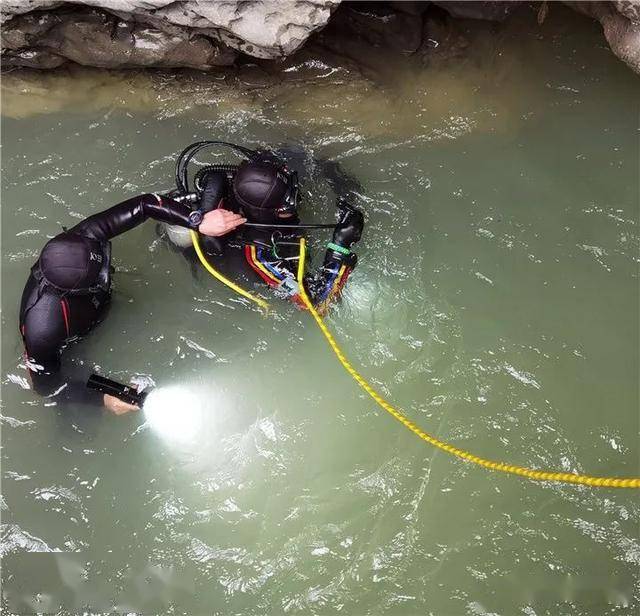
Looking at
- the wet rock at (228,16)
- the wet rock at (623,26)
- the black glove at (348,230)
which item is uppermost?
the wet rock at (623,26)

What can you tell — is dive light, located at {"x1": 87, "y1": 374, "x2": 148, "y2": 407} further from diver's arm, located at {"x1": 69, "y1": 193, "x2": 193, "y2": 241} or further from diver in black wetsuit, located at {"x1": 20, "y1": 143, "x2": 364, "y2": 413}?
diver's arm, located at {"x1": 69, "y1": 193, "x2": 193, "y2": 241}

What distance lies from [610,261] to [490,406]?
1.46m

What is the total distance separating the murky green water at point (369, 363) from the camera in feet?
10.8

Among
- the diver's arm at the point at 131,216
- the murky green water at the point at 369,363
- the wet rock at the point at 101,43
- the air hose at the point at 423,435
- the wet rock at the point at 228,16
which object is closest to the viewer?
the air hose at the point at 423,435

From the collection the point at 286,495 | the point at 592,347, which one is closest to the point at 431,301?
the point at 592,347

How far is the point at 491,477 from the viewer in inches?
137

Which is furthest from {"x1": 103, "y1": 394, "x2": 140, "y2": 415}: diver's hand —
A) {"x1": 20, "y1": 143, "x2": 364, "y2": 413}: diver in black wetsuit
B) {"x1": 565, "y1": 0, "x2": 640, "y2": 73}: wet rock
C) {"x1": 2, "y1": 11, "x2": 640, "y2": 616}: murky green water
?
{"x1": 565, "y1": 0, "x2": 640, "y2": 73}: wet rock

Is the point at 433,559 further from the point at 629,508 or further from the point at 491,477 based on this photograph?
the point at 629,508

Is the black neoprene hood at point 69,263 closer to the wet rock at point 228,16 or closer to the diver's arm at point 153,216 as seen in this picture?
the diver's arm at point 153,216

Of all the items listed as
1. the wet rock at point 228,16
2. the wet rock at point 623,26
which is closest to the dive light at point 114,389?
the wet rock at point 228,16

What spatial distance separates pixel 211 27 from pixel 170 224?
5.61 feet

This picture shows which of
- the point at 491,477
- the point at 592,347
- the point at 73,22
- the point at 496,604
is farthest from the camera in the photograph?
the point at 73,22

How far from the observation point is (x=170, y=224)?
3.62m

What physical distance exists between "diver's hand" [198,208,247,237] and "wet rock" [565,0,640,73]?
10.4ft
